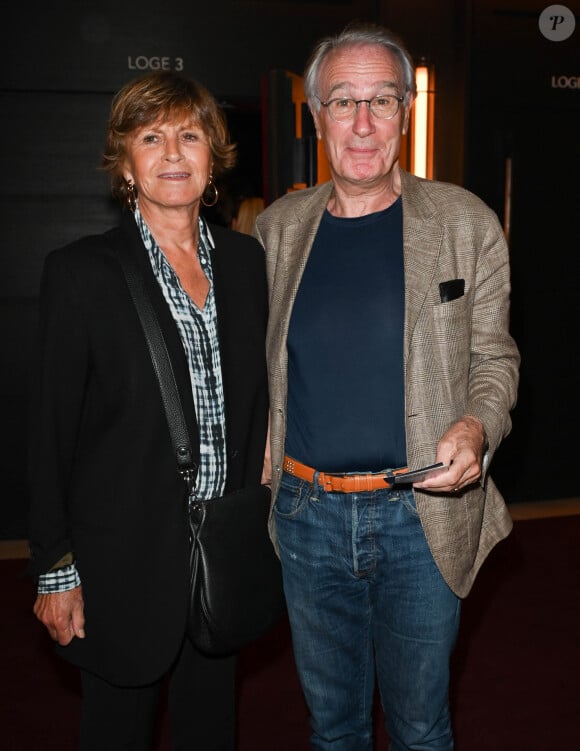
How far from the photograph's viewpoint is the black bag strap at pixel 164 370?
164 centimetres

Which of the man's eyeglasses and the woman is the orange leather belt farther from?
the man's eyeglasses

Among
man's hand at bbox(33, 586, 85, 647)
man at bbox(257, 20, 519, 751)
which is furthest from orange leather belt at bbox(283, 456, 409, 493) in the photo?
man's hand at bbox(33, 586, 85, 647)

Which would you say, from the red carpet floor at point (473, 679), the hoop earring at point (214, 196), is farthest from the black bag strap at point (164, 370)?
the red carpet floor at point (473, 679)

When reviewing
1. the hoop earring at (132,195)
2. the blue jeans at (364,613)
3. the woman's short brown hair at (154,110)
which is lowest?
the blue jeans at (364,613)

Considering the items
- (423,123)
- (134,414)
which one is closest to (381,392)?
(134,414)

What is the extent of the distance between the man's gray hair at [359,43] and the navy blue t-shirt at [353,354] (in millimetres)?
330

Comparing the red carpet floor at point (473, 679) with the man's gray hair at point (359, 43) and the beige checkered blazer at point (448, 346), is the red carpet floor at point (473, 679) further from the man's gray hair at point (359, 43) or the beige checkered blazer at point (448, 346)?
the man's gray hair at point (359, 43)

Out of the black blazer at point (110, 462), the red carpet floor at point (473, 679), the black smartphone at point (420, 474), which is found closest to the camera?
the black smartphone at point (420, 474)

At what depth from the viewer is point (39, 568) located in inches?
65.3

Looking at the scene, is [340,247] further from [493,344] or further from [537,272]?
[537,272]

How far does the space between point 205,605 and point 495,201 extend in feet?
11.2

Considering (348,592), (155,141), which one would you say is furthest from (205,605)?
(155,141)

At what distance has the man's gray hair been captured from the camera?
1.79 metres

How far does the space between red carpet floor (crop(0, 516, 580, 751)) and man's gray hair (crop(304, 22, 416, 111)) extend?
195 cm
